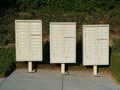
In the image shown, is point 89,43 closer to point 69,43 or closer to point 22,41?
point 69,43

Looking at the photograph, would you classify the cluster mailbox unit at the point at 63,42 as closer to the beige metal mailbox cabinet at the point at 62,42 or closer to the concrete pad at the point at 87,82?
the beige metal mailbox cabinet at the point at 62,42

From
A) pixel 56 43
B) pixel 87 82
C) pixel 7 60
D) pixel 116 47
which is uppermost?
pixel 56 43

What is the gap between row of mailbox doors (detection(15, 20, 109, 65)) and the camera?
10.5 m

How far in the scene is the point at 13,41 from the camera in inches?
500

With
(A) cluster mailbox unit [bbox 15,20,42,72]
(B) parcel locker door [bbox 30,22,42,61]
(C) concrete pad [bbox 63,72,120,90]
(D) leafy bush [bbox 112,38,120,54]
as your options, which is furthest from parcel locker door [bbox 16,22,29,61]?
(D) leafy bush [bbox 112,38,120,54]

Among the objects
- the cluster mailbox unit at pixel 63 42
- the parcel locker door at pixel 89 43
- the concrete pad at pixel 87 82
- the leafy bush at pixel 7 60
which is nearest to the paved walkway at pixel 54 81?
the concrete pad at pixel 87 82

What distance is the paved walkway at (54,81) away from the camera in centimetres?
926

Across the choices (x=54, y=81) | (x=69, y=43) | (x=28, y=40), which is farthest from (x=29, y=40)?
(x=54, y=81)

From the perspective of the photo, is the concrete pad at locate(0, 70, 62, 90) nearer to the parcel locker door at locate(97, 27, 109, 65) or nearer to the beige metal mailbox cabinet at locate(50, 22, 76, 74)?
the beige metal mailbox cabinet at locate(50, 22, 76, 74)

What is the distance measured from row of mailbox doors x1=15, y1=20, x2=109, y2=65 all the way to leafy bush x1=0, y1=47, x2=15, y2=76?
18.4 inches

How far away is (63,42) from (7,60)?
5.09ft

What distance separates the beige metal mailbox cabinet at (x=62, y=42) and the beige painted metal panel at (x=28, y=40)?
1.05 ft

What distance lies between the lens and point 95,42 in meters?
10.5

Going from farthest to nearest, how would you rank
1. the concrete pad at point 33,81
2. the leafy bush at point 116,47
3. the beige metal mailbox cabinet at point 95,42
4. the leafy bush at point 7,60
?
Answer: the leafy bush at point 116,47 → the beige metal mailbox cabinet at point 95,42 → the leafy bush at point 7,60 → the concrete pad at point 33,81
